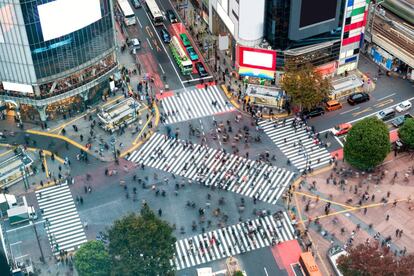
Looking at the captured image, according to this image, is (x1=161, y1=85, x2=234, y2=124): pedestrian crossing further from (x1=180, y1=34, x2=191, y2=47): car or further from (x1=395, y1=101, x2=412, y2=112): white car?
(x1=395, y1=101, x2=412, y2=112): white car

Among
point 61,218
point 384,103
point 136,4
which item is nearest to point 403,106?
point 384,103

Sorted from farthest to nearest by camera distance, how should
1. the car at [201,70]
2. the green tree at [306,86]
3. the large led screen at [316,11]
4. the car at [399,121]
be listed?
1. the car at [201,70]
2. the car at [399,121]
3. the green tree at [306,86]
4. the large led screen at [316,11]

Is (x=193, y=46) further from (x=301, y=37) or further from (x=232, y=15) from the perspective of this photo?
→ (x=301, y=37)

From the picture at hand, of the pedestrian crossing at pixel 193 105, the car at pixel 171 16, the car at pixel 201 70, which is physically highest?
the car at pixel 171 16

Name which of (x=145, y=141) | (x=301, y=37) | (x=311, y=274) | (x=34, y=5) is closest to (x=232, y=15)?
(x=301, y=37)

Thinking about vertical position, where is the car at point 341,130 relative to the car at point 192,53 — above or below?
below

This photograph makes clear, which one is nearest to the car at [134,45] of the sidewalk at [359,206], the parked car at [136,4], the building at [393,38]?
the parked car at [136,4]

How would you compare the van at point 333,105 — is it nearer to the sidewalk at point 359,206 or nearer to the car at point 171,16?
the sidewalk at point 359,206
